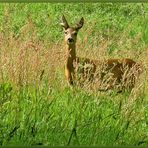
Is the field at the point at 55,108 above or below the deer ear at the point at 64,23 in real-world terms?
below

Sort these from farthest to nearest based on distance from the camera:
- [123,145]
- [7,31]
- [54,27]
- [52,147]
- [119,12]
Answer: [119,12] → [54,27] → [7,31] → [123,145] → [52,147]

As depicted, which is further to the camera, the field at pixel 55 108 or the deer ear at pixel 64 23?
the deer ear at pixel 64 23

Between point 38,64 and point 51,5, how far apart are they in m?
7.87

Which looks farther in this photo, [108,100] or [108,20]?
[108,20]

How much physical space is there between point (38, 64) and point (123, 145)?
49.8 inches

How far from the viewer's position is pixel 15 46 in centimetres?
711

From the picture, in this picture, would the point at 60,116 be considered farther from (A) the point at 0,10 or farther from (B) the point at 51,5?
Answer: (B) the point at 51,5

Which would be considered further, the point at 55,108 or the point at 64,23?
the point at 64,23

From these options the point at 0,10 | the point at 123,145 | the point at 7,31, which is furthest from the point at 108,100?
the point at 0,10

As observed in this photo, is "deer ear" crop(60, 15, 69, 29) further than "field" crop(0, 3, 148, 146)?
Yes

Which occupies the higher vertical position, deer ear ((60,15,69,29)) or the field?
deer ear ((60,15,69,29))

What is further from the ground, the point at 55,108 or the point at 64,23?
the point at 64,23

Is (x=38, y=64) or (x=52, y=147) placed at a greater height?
(x=38, y=64)

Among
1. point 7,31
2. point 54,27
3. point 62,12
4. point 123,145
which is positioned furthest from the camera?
point 62,12
